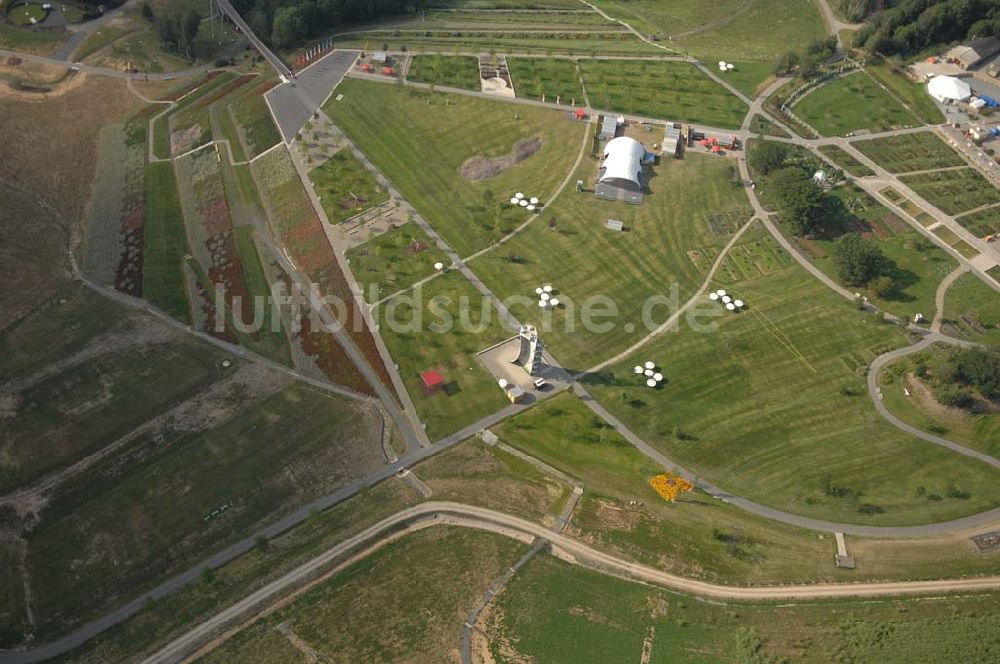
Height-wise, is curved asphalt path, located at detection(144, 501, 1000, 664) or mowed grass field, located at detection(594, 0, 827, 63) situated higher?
mowed grass field, located at detection(594, 0, 827, 63)

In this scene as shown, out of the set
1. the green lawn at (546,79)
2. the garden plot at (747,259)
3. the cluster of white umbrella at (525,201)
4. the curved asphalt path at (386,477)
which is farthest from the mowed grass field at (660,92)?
the curved asphalt path at (386,477)

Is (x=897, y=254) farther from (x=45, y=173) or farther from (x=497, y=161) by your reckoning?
(x=45, y=173)

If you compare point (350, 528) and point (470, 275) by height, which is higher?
point (470, 275)

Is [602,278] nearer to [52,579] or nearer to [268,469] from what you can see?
[268,469]

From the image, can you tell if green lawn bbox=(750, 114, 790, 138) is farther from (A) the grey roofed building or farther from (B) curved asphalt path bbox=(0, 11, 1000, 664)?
(B) curved asphalt path bbox=(0, 11, 1000, 664)

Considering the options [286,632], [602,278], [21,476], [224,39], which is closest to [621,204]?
[602,278]

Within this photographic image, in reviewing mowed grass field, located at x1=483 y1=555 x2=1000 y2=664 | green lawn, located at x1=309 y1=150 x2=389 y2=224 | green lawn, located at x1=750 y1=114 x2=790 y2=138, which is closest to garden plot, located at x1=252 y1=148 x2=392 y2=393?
green lawn, located at x1=309 y1=150 x2=389 y2=224
